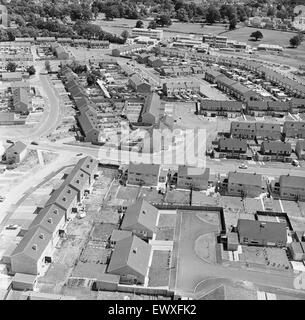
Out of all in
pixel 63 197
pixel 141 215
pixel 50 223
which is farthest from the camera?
pixel 63 197

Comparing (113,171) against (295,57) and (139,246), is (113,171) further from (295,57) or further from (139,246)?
(295,57)

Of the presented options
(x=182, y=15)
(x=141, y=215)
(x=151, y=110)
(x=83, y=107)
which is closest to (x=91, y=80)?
(x=83, y=107)

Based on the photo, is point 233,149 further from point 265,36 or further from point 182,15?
point 182,15

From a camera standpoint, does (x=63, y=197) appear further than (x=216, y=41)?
No

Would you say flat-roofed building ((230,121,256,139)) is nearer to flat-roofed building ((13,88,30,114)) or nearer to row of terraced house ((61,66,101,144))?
row of terraced house ((61,66,101,144))

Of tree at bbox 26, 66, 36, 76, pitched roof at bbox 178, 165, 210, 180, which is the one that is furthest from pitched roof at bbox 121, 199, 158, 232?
tree at bbox 26, 66, 36, 76

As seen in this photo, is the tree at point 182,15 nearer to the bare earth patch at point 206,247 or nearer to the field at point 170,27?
the field at point 170,27

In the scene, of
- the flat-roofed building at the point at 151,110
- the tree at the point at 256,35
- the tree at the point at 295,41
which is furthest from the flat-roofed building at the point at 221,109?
the tree at the point at 256,35

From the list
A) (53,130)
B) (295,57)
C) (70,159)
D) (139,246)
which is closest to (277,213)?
(139,246)

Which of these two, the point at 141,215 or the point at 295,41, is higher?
the point at 295,41
